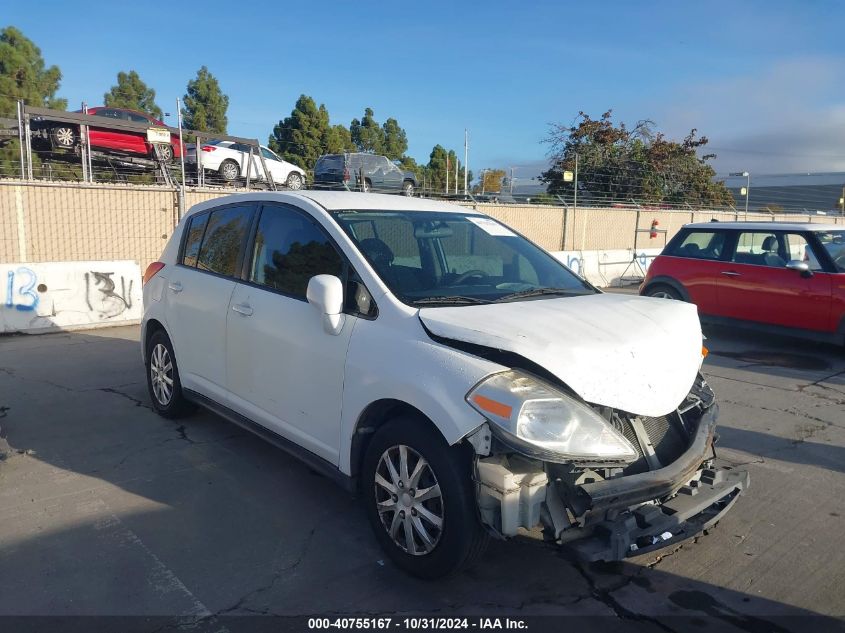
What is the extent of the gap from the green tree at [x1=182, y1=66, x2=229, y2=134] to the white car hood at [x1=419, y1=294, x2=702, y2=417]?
36489 millimetres

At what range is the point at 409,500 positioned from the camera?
3.25 metres

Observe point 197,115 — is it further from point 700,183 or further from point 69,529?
point 69,529

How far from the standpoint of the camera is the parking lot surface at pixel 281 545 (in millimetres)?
3174

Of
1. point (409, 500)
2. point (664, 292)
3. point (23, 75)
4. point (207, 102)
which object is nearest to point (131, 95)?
point (207, 102)

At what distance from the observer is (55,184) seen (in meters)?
10.7

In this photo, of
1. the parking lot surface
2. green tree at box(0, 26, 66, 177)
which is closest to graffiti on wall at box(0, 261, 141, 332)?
the parking lot surface

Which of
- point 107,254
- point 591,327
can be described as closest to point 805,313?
point 591,327

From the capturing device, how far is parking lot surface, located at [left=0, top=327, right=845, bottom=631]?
10.4 ft

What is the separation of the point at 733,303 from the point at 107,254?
10.0 meters

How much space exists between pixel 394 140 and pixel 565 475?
43.3 metres

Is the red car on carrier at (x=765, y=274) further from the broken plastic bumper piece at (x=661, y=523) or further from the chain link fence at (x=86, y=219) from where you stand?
the chain link fence at (x=86, y=219)

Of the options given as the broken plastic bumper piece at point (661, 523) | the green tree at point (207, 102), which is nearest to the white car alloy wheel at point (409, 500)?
the broken plastic bumper piece at point (661, 523)

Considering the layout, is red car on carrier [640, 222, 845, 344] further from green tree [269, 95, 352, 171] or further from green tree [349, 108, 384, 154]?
green tree [349, 108, 384, 154]

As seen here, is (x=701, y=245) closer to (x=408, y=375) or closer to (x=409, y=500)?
(x=408, y=375)
